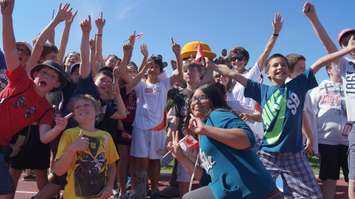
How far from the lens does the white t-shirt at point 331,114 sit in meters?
5.88

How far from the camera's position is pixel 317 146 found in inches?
226

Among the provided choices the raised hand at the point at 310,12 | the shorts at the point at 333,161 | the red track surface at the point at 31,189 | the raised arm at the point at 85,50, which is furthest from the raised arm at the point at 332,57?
the red track surface at the point at 31,189

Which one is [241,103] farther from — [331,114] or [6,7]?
[6,7]

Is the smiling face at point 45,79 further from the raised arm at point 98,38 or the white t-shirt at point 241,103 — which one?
the white t-shirt at point 241,103

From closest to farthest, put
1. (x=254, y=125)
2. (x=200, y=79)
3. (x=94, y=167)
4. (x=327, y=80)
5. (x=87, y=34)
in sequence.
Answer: (x=94, y=167), (x=87, y=34), (x=254, y=125), (x=200, y=79), (x=327, y=80)

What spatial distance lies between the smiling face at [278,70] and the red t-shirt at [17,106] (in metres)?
2.48

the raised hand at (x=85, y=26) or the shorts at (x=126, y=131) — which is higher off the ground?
the raised hand at (x=85, y=26)

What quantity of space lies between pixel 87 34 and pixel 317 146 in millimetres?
3638

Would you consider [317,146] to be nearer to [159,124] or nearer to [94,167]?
[159,124]

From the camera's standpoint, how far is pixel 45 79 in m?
3.98

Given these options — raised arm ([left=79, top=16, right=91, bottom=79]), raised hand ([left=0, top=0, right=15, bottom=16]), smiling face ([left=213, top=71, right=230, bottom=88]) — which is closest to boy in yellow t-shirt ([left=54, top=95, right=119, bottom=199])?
raised arm ([left=79, top=16, right=91, bottom=79])

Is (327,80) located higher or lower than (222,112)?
higher

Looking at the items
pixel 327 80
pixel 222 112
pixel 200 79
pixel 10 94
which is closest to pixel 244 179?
pixel 222 112

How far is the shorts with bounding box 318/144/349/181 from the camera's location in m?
5.84
